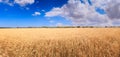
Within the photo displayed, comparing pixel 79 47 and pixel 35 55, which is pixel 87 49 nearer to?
pixel 79 47

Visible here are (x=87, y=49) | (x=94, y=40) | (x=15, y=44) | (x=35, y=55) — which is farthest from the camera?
(x=94, y=40)

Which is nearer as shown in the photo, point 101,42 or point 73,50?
point 73,50

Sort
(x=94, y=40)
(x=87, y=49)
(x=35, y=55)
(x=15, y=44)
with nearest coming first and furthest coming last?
(x=35, y=55) < (x=87, y=49) < (x=15, y=44) < (x=94, y=40)

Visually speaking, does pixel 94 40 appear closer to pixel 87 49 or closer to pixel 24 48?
pixel 87 49

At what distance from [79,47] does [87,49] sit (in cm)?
46

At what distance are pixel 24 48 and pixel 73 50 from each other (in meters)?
2.72

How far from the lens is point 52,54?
990 cm

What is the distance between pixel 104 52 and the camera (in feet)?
34.0

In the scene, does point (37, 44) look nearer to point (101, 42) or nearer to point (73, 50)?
point (73, 50)

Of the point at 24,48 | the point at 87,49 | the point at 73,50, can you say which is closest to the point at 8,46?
the point at 24,48

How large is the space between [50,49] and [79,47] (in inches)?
65.1

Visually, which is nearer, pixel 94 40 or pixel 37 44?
pixel 37 44

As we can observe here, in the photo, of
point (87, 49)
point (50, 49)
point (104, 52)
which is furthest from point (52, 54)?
point (104, 52)

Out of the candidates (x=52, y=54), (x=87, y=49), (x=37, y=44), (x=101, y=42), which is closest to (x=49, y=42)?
(x=37, y=44)
